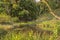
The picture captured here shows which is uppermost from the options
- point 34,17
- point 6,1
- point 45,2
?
point 45,2

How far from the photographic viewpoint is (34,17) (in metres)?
12.7

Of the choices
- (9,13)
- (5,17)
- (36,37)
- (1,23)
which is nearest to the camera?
(36,37)

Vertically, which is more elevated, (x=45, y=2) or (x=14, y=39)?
(x=45, y=2)

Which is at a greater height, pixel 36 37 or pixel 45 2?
pixel 45 2

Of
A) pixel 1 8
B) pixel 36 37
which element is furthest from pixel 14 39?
pixel 1 8

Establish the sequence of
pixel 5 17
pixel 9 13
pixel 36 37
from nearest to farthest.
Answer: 1. pixel 36 37
2. pixel 5 17
3. pixel 9 13

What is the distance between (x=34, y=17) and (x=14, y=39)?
7001 millimetres

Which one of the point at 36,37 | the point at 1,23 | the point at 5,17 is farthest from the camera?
→ the point at 5,17

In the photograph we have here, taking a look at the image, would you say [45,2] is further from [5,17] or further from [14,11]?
[14,11]

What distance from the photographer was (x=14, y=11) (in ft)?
41.8

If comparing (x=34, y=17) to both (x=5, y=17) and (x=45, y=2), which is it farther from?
(x=45, y=2)

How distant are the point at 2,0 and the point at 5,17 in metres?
1.68

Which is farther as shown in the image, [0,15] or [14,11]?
[14,11]

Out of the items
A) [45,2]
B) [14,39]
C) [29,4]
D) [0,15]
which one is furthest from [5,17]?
[45,2]
